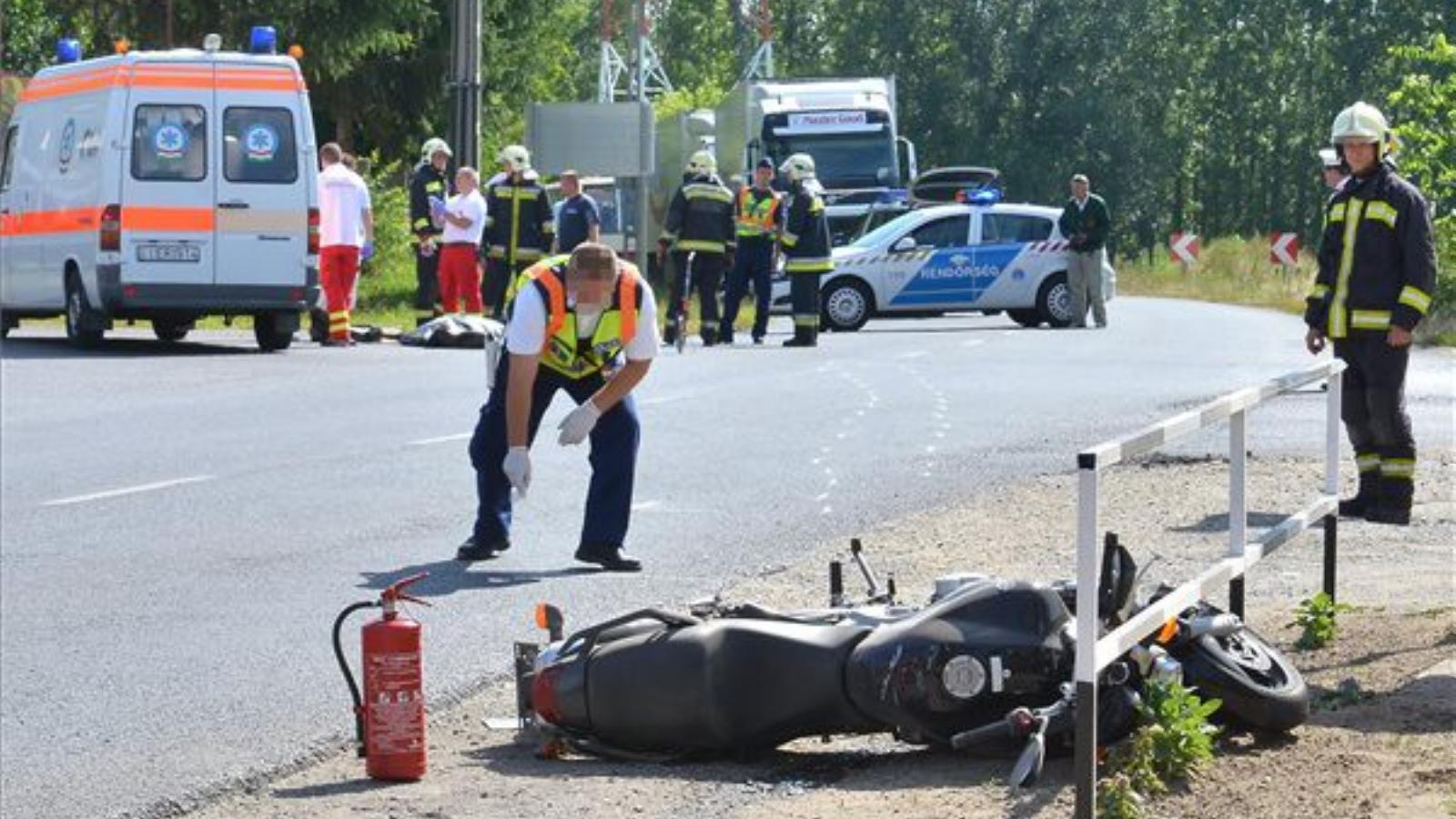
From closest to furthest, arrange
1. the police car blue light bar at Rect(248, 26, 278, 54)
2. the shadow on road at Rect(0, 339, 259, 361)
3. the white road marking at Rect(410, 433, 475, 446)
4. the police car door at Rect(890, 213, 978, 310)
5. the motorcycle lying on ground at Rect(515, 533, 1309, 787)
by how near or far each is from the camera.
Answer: the motorcycle lying on ground at Rect(515, 533, 1309, 787)
the white road marking at Rect(410, 433, 475, 446)
the shadow on road at Rect(0, 339, 259, 361)
the police car blue light bar at Rect(248, 26, 278, 54)
the police car door at Rect(890, 213, 978, 310)

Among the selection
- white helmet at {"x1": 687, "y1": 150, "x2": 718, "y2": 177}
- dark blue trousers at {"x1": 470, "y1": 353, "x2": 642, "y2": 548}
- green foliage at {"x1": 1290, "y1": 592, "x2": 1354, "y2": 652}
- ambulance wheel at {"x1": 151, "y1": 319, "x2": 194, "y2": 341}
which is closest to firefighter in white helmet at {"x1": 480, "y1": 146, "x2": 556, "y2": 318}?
white helmet at {"x1": 687, "y1": 150, "x2": 718, "y2": 177}

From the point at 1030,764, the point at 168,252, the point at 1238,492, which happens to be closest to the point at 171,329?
the point at 168,252

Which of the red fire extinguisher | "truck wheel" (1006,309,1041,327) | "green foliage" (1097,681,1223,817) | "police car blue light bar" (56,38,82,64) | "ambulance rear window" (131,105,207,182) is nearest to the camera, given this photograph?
"green foliage" (1097,681,1223,817)

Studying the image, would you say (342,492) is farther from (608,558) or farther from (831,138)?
(831,138)

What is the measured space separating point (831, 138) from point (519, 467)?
35129mm

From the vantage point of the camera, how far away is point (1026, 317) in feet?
120

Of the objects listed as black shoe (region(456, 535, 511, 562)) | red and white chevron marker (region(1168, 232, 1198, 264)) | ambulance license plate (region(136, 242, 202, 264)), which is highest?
ambulance license plate (region(136, 242, 202, 264))

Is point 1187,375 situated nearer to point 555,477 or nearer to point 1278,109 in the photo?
point 555,477

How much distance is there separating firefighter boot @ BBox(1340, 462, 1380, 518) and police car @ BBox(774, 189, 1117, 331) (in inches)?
894

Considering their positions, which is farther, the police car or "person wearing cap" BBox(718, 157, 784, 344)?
the police car

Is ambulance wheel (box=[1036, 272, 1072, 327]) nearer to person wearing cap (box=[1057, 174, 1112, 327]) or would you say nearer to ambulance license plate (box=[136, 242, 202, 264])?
person wearing cap (box=[1057, 174, 1112, 327])

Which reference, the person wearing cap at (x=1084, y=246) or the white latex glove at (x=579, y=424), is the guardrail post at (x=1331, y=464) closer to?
the white latex glove at (x=579, y=424)

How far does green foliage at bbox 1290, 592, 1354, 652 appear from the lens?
9.83 meters

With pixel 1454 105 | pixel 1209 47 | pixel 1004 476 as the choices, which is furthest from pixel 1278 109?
pixel 1004 476
